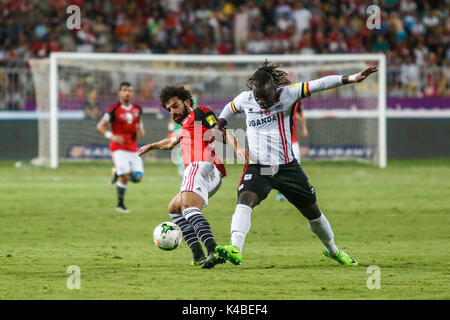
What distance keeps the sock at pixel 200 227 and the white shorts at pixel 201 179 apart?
0.77 ft

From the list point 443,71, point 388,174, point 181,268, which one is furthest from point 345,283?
point 443,71

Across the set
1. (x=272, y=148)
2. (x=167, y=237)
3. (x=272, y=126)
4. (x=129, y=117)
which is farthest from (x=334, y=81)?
(x=129, y=117)

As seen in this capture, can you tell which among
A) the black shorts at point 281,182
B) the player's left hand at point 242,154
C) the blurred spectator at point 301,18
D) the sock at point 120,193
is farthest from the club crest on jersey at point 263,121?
the blurred spectator at point 301,18

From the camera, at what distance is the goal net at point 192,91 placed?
2445 centimetres

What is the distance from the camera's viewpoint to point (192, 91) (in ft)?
82.2

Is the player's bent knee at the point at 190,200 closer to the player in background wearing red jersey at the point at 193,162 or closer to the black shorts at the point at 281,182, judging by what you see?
the player in background wearing red jersey at the point at 193,162

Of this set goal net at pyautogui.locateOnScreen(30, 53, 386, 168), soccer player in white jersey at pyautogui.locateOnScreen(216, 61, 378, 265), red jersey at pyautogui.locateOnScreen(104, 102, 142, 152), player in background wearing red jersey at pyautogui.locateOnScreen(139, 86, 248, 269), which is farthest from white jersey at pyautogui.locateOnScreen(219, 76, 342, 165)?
goal net at pyautogui.locateOnScreen(30, 53, 386, 168)

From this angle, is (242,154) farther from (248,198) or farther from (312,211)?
(312,211)

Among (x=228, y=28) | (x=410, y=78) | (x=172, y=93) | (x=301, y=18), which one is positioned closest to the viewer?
(x=172, y=93)

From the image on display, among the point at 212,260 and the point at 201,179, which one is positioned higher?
the point at 201,179

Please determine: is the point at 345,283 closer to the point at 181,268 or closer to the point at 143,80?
the point at 181,268

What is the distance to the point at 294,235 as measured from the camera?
1184 cm

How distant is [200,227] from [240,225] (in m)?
0.50

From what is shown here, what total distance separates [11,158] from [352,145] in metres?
10.6
